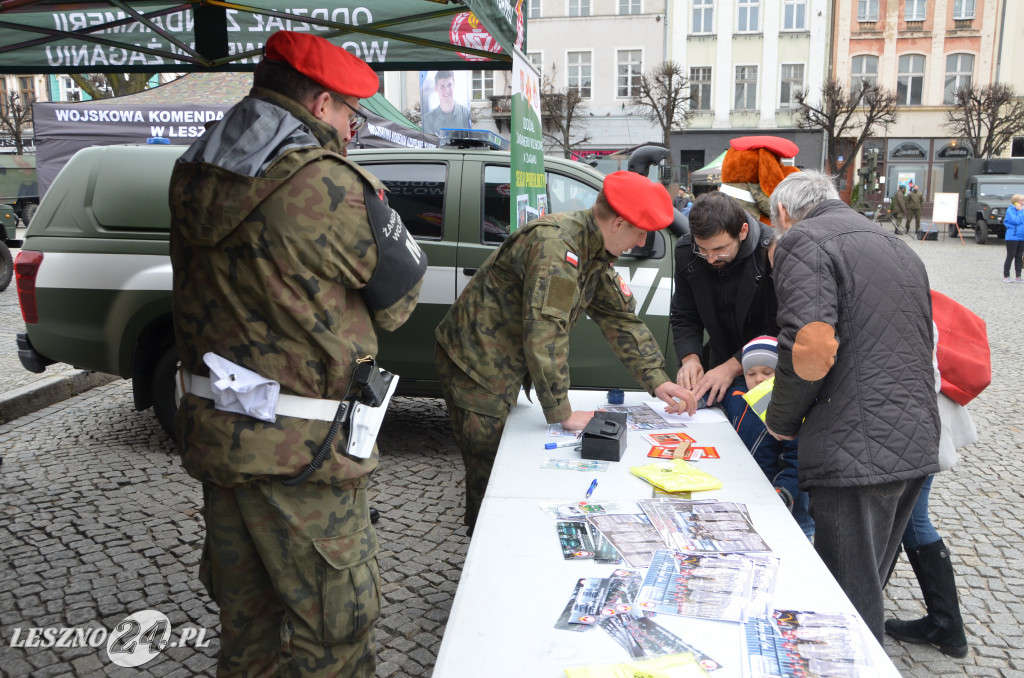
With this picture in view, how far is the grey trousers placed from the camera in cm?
221

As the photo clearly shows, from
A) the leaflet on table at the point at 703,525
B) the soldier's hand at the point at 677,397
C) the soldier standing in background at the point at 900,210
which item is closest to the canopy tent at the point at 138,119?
the soldier's hand at the point at 677,397

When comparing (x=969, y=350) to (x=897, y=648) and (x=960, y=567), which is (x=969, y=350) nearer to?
(x=897, y=648)

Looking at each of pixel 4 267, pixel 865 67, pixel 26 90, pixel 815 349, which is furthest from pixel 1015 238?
pixel 26 90

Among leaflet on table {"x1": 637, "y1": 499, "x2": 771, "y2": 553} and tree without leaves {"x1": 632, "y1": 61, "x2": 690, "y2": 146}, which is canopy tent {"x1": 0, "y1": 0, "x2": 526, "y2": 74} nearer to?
leaflet on table {"x1": 637, "y1": 499, "x2": 771, "y2": 553}

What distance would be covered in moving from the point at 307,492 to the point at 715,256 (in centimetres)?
190

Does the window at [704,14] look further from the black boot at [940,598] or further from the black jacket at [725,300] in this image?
the black boot at [940,598]

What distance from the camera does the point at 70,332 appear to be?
4.85 metres

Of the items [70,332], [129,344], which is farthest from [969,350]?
[70,332]

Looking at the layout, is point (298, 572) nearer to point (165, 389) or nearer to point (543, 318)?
point (543, 318)

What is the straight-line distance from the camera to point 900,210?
27.1 meters

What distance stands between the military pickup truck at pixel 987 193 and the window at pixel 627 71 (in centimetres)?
1519

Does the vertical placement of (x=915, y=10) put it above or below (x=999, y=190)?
above

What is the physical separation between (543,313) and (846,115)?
36662mm

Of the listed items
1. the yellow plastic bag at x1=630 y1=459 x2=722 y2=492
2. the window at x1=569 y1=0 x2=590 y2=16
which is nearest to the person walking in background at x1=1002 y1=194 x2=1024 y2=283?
the yellow plastic bag at x1=630 y1=459 x2=722 y2=492
